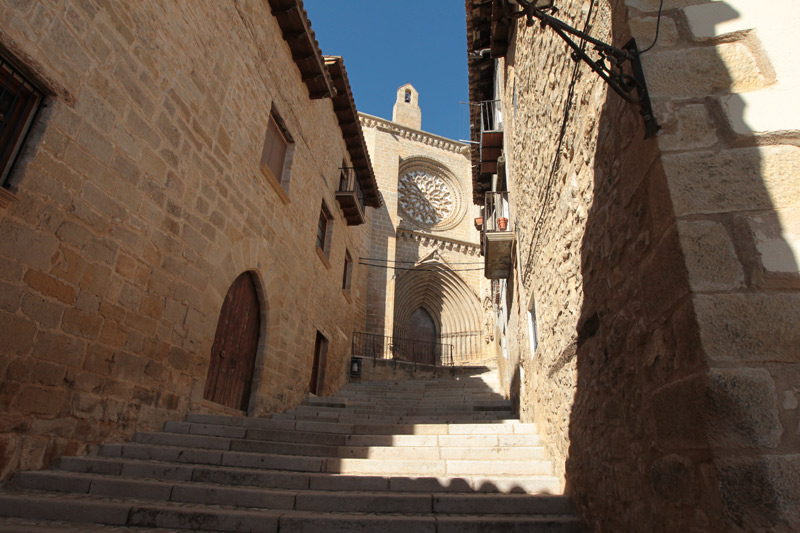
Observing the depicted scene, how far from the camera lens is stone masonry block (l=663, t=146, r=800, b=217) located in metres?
1.71

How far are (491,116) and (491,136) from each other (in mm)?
1703

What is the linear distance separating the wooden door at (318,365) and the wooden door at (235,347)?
2876 mm

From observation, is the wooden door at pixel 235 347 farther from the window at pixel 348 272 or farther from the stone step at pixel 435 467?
the window at pixel 348 272

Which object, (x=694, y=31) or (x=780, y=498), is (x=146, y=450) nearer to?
(x=780, y=498)

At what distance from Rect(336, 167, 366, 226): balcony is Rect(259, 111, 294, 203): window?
2.88 metres

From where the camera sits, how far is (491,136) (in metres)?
9.09

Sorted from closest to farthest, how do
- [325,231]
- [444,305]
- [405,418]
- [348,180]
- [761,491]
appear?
[761,491] < [405,418] < [325,231] < [348,180] < [444,305]

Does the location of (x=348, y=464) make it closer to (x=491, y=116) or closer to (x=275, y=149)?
(x=275, y=149)

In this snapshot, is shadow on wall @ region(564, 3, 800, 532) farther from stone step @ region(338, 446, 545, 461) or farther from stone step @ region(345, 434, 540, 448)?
stone step @ region(345, 434, 540, 448)

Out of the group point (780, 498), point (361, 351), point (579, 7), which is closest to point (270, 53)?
point (579, 7)

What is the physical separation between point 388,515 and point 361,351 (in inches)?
465

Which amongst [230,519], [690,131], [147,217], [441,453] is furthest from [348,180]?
[690,131]

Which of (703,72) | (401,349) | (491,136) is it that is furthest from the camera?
(401,349)

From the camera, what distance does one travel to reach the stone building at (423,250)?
17562 millimetres
